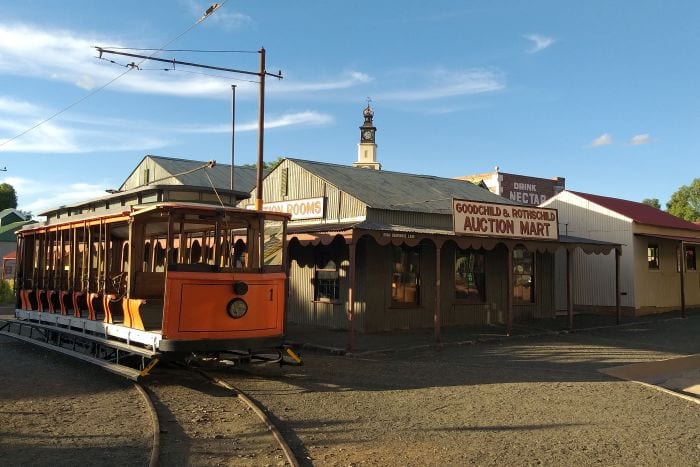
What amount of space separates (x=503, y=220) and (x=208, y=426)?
10.3 meters

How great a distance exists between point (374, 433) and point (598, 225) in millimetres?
18420

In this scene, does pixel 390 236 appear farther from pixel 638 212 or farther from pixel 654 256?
pixel 638 212

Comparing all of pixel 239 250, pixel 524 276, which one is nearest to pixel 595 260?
pixel 524 276

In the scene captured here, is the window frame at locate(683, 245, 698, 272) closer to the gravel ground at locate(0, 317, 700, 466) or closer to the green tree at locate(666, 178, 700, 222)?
the gravel ground at locate(0, 317, 700, 466)

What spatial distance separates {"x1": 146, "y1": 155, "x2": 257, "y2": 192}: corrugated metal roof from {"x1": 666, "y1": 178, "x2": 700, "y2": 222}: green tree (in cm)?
3985

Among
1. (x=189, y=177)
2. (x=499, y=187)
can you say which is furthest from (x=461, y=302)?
(x=499, y=187)

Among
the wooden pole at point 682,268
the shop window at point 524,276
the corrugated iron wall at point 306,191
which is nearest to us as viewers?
the corrugated iron wall at point 306,191

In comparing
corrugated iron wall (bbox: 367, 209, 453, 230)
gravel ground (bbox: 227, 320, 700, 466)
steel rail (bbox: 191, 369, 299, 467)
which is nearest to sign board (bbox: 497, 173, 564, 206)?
corrugated iron wall (bbox: 367, 209, 453, 230)

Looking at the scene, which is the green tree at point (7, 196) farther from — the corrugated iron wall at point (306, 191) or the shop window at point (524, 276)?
the shop window at point (524, 276)

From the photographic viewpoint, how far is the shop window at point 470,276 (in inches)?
683

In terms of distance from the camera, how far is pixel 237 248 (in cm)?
986

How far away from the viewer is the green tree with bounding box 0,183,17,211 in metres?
78.9

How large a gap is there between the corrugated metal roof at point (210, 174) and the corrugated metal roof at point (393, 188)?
11.9 metres

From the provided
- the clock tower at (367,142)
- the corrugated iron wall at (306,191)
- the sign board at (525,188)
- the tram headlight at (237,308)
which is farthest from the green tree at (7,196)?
the tram headlight at (237,308)
